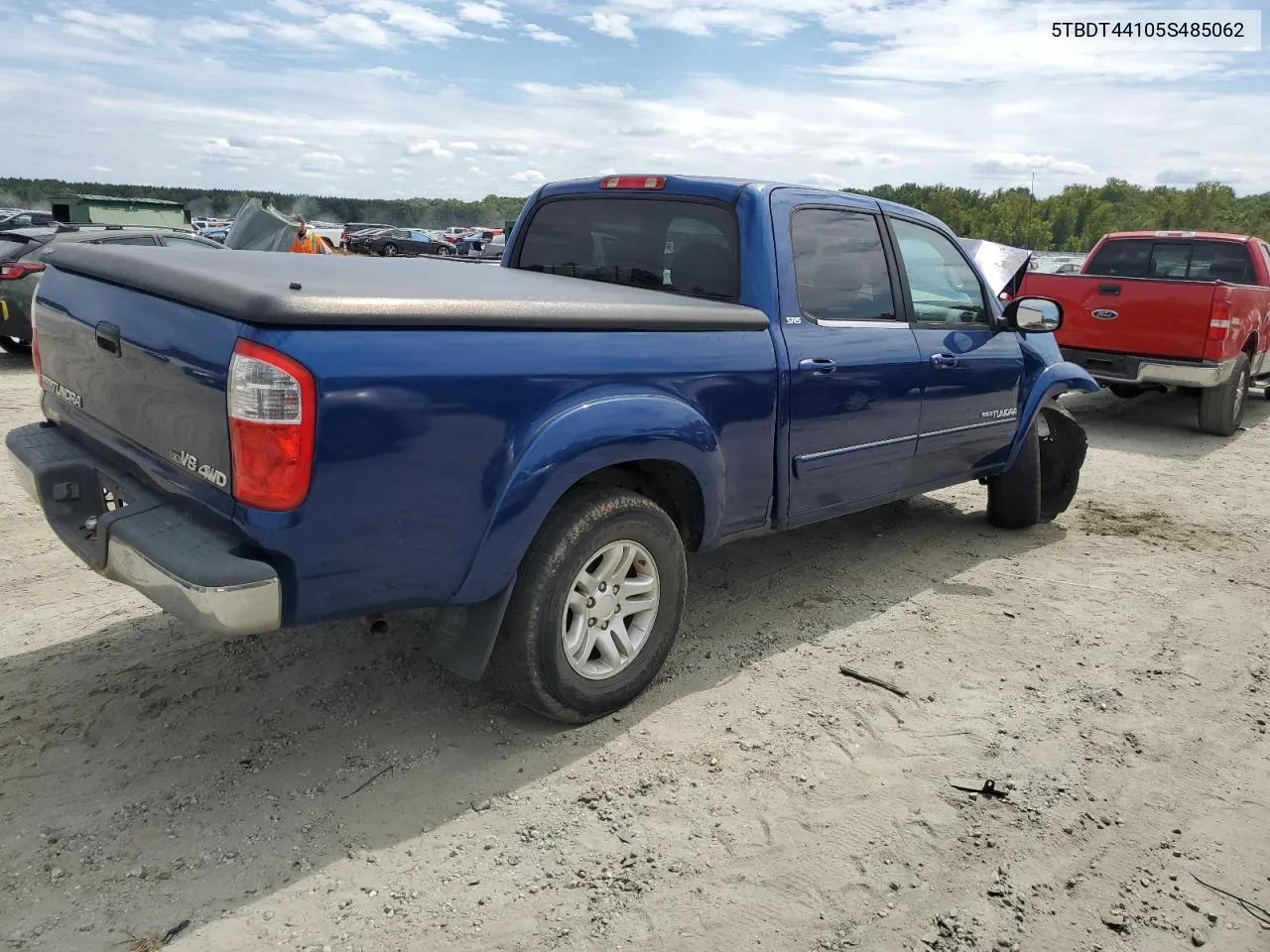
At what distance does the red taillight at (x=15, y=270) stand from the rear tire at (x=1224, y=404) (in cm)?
1187

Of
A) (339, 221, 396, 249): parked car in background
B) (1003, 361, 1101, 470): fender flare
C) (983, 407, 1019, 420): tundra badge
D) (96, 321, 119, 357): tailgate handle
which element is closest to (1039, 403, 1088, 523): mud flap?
(1003, 361, 1101, 470): fender flare

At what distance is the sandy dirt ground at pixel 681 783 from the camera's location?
8.16 ft

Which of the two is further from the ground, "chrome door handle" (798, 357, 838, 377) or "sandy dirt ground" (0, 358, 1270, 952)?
"chrome door handle" (798, 357, 838, 377)

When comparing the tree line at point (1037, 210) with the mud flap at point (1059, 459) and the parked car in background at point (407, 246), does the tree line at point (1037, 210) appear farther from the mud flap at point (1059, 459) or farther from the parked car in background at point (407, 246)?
the mud flap at point (1059, 459)

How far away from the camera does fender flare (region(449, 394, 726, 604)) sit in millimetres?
2865

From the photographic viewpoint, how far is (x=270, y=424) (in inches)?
94.7

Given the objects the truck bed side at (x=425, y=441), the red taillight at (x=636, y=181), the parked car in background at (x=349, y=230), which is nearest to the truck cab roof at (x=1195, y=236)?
the red taillight at (x=636, y=181)

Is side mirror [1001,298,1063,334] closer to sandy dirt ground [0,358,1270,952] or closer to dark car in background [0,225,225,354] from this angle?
sandy dirt ground [0,358,1270,952]

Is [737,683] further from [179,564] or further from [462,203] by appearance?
[462,203]

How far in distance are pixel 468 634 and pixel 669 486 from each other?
964 millimetres

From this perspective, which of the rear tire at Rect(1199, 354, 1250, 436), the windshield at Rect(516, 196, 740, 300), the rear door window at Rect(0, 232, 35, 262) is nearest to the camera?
the windshield at Rect(516, 196, 740, 300)

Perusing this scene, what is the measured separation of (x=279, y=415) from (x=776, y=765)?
6.33 ft

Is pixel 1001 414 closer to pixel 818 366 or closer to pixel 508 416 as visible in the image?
pixel 818 366

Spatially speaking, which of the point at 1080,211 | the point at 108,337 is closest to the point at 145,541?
the point at 108,337
